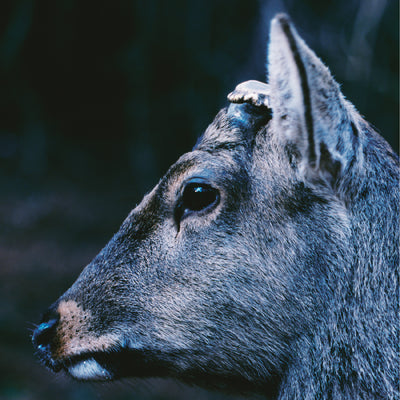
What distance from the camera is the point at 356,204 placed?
231 centimetres

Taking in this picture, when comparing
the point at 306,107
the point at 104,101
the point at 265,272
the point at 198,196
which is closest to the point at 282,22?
the point at 306,107

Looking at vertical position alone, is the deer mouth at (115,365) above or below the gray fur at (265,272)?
below

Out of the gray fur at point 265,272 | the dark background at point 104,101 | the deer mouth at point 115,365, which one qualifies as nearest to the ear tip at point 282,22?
the gray fur at point 265,272

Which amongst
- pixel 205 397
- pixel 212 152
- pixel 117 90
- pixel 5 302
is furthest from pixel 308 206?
pixel 117 90

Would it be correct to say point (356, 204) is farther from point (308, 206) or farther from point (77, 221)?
point (77, 221)

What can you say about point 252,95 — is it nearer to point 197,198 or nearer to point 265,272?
point 197,198

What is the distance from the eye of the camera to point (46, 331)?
8.73 feet

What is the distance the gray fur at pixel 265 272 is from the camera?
226 cm

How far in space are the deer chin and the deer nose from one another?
179 mm

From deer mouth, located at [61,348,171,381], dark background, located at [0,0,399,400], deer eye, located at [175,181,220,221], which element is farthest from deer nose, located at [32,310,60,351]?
dark background, located at [0,0,399,400]

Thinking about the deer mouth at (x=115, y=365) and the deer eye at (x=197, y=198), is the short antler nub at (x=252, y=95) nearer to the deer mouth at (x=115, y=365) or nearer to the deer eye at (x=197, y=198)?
the deer eye at (x=197, y=198)

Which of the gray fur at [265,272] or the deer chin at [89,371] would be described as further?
the deer chin at [89,371]

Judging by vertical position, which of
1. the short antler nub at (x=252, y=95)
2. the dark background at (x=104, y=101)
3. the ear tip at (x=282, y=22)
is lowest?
the dark background at (x=104, y=101)

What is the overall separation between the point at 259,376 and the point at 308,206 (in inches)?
30.4
